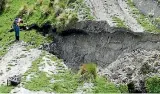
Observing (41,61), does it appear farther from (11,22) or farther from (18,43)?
(11,22)

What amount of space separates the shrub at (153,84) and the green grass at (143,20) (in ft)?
18.8

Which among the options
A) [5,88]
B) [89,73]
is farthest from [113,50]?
[5,88]

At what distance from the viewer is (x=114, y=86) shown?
33250mm

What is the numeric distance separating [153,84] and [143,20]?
8424mm

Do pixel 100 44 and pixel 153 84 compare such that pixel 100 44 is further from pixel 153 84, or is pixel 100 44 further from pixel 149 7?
pixel 153 84

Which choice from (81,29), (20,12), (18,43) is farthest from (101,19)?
(20,12)

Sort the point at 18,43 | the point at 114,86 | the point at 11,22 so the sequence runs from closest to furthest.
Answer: the point at 114,86, the point at 18,43, the point at 11,22

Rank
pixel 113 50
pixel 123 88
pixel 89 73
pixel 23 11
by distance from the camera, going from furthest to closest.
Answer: pixel 23 11 → pixel 113 50 → pixel 89 73 → pixel 123 88

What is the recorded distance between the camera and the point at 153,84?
32281mm

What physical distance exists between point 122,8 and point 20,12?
11713 mm

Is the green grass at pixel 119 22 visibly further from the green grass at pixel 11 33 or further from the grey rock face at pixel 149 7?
the green grass at pixel 11 33

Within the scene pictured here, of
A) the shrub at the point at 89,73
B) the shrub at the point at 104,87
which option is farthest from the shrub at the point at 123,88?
the shrub at the point at 89,73

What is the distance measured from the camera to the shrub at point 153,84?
32.0 meters

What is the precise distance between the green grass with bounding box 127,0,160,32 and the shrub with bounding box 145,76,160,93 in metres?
5.74
